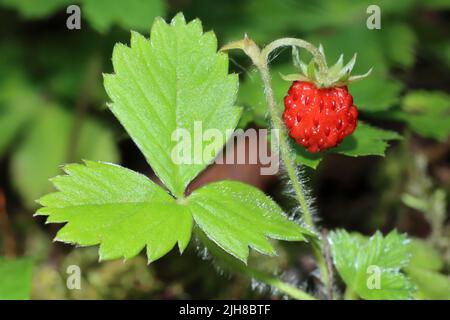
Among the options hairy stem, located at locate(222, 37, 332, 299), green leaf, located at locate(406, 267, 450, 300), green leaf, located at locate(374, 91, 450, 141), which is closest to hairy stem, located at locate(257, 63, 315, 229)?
hairy stem, located at locate(222, 37, 332, 299)

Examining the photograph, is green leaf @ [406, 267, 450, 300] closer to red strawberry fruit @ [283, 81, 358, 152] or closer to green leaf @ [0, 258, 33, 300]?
red strawberry fruit @ [283, 81, 358, 152]

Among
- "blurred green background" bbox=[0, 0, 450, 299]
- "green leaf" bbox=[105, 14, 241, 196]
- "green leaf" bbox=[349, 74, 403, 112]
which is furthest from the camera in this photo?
"blurred green background" bbox=[0, 0, 450, 299]

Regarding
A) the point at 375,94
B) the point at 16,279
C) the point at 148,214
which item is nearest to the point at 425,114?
the point at 375,94

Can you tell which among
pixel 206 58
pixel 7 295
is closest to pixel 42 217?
pixel 7 295

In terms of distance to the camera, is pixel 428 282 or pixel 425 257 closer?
pixel 428 282

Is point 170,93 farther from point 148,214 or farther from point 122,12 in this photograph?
point 122,12

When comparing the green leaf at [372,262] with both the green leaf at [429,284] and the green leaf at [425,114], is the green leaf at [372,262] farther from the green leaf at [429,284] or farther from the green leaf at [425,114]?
the green leaf at [425,114]

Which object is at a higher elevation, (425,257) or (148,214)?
(148,214)

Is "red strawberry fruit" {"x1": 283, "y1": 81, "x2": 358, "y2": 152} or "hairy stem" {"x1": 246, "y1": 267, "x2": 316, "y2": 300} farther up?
"red strawberry fruit" {"x1": 283, "y1": 81, "x2": 358, "y2": 152}
